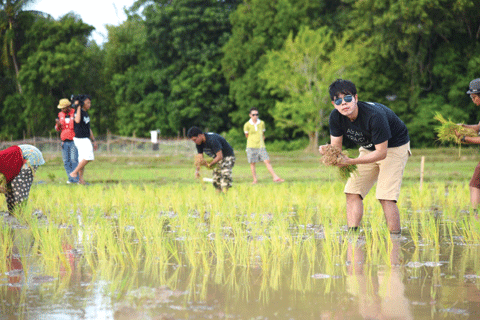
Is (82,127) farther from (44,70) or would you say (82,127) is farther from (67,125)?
(44,70)

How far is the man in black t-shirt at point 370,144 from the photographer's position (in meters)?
5.41

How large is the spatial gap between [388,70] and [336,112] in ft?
117

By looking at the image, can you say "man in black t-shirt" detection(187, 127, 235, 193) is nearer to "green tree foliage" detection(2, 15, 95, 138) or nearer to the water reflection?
the water reflection

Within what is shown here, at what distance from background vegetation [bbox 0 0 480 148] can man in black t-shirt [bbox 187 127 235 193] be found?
2606cm

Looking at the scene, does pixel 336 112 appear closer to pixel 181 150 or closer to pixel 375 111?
pixel 375 111

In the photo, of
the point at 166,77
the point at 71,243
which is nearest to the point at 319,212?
the point at 71,243

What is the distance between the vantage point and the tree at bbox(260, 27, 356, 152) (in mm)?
36438

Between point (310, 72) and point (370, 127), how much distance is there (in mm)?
31962

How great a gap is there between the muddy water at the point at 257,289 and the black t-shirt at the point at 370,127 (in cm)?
117

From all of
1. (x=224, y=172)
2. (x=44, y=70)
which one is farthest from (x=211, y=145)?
(x=44, y=70)

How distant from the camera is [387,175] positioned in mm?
5938

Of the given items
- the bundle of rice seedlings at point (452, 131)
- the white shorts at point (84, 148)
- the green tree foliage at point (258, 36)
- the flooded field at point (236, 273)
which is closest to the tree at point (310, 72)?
the green tree foliage at point (258, 36)

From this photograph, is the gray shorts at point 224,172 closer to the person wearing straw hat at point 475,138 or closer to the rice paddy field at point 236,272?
the rice paddy field at point 236,272

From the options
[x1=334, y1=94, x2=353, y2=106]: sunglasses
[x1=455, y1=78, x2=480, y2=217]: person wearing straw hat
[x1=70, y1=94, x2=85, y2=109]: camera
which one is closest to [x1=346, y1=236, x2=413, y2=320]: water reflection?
[x1=334, y1=94, x2=353, y2=106]: sunglasses
